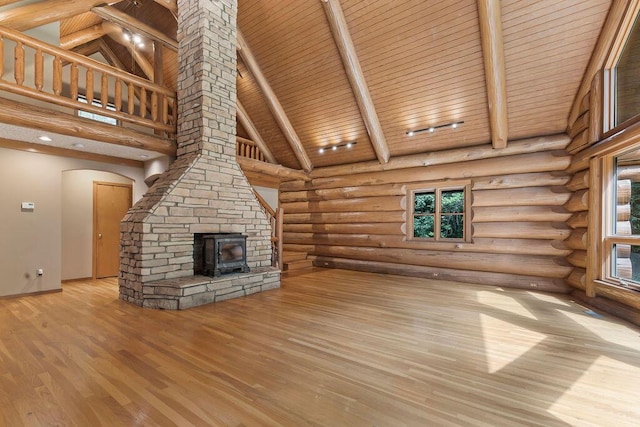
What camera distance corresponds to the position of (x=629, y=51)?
13.8 ft

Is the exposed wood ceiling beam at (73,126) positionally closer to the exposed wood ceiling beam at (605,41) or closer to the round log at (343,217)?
the round log at (343,217)

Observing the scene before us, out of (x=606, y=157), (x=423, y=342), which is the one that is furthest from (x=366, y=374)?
(x=606, y=157)

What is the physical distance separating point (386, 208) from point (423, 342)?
4704 mm

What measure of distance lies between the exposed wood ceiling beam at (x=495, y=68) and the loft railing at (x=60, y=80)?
5.62 metres

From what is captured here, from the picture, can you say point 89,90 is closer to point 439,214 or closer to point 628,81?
point 439,214

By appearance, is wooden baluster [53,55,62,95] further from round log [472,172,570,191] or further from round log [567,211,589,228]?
round log [567,211,589,228]

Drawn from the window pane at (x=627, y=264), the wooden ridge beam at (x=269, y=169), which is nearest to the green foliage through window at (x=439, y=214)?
the window pane at (x=627, y=264)

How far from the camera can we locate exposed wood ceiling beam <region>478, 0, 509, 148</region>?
14.4 ft

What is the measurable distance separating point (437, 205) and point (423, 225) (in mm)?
747

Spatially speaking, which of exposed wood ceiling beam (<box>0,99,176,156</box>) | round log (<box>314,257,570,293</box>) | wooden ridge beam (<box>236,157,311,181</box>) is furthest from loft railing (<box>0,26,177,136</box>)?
round log (<box>314,257,570,293</box>)

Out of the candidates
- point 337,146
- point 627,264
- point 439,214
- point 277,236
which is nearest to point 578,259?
point 627,264

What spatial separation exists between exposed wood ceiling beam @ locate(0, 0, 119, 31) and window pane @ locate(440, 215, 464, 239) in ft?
27.4

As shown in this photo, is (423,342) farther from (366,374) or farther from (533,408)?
(533,408)

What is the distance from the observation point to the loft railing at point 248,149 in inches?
330
